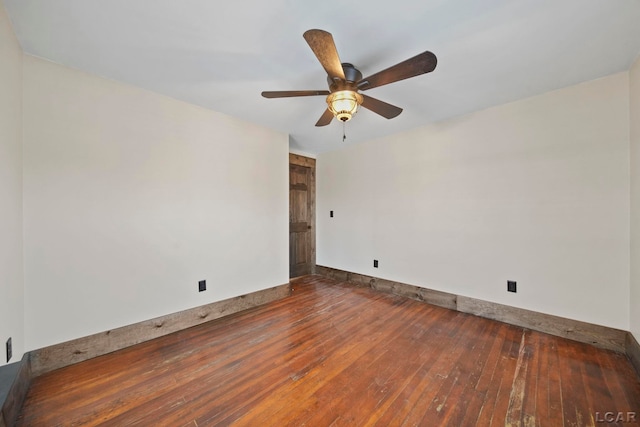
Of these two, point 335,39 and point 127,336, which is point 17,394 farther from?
point 335,39

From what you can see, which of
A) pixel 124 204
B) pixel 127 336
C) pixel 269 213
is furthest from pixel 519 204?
pixel 127 336

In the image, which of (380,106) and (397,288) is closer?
(380,106)

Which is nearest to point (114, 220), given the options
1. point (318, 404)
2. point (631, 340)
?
point (318, 404)

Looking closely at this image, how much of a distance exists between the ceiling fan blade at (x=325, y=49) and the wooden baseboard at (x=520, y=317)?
9.48ft

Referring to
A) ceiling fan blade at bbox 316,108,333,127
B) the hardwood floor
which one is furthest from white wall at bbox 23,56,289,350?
ceiling fan blade at bbox 316,108,333,127

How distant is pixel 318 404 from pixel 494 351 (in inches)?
64.9

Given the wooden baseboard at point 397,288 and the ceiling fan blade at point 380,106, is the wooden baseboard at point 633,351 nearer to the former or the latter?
the wooden baseboard at point 397,288

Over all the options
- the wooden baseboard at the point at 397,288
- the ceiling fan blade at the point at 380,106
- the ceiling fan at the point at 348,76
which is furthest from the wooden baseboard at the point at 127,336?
the ceiling fan blade at the point at 380,106

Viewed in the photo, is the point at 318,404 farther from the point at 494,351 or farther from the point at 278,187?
the point at 278,187

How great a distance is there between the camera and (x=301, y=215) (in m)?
4.60

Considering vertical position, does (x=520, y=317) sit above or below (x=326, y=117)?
below

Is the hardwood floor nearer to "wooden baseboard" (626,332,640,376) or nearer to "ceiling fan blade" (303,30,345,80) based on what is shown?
"wooden baseboard" (626,332,640,376)

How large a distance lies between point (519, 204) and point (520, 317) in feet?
3.94

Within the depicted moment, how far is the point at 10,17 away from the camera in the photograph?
1.47 meters
